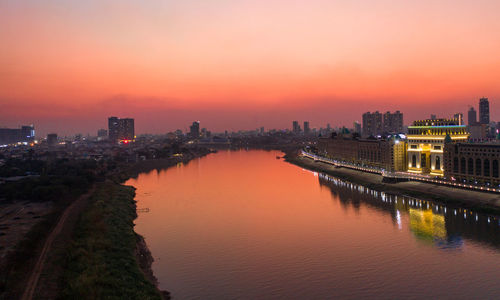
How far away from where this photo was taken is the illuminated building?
108 feet

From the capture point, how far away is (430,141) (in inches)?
1353

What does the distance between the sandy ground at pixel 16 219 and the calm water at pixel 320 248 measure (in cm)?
604

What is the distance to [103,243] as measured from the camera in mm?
15352

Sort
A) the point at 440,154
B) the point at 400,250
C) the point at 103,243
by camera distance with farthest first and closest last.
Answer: the point at 440,154 → the point at 400,250 → the point at 103,243

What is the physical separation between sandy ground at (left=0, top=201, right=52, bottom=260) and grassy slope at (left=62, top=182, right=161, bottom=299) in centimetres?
292

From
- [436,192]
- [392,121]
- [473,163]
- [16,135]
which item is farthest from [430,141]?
[16,135]

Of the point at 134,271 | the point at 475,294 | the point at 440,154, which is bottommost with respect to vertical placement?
the point at 475,294

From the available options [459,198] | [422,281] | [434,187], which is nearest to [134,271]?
[422,281]

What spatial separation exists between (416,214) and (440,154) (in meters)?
12.4

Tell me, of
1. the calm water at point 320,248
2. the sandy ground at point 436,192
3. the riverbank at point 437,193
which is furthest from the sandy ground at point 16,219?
the sandy ground at point 436,192

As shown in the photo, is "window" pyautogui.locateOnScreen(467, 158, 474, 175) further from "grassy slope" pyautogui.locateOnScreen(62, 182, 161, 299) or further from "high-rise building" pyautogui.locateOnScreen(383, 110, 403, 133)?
"high-rise building" pyautogui.locateOnScreen(383, 110, 403, 133)

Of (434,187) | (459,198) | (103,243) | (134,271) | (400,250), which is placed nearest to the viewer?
(134,271)

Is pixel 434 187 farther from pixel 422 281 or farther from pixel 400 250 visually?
pixel 422 281

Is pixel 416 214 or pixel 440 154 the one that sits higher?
pixel 440 154
